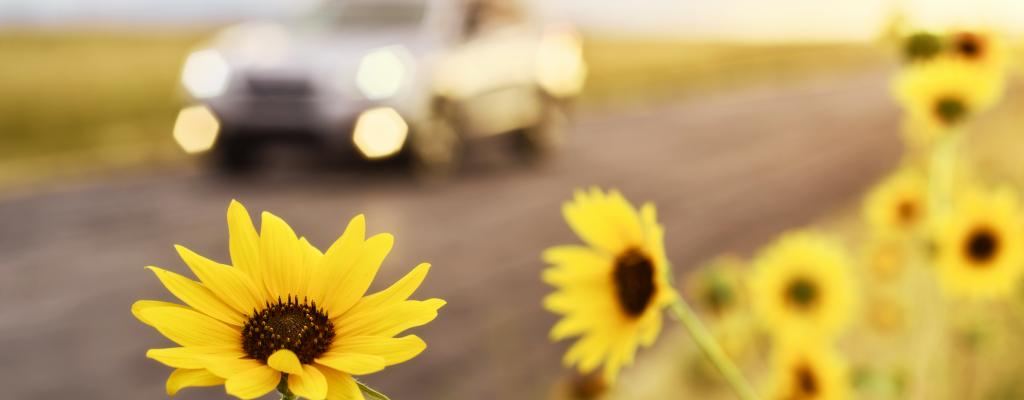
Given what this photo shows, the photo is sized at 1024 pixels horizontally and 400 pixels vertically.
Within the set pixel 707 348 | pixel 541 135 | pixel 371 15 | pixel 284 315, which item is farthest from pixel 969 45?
pixel 541 135

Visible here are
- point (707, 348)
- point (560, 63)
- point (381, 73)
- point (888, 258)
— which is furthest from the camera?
point (560, 63)

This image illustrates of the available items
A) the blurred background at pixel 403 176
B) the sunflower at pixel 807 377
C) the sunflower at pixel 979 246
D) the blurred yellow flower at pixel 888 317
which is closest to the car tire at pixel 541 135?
the blurred background at pixel 403 176

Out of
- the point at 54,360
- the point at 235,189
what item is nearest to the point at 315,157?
the point at 235,189

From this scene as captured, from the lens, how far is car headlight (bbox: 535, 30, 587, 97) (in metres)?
11.8

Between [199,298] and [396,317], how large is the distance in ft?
0.43

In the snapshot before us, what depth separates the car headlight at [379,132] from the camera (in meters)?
9.25

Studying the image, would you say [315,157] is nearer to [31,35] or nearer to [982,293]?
[982,293]

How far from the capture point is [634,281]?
1.38 meters

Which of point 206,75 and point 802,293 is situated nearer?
point 802,293

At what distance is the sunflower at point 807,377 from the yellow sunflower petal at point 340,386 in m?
1.09

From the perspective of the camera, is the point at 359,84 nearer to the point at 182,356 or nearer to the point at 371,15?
the point at 371,15

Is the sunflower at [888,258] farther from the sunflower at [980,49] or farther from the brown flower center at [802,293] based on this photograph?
the sunflower at [980,49]

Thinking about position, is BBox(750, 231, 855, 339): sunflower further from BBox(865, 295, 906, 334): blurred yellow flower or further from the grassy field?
the grassy field

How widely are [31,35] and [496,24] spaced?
34.2 metres
